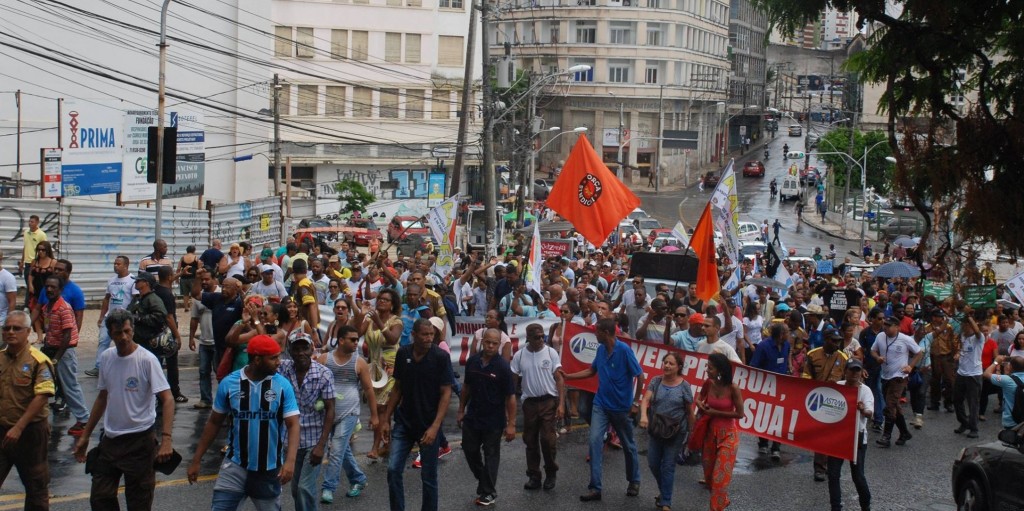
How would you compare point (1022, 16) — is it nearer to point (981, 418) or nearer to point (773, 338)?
point (773, 338)

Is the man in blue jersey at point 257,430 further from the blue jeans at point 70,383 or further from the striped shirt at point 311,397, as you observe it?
the blue jeans at point 70,383

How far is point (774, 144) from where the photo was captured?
118 metres

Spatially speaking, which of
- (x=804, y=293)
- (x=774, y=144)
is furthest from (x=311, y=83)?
(x=774, y=144)

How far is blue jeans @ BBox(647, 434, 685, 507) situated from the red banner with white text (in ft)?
2.31

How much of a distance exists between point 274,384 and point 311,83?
5633cm

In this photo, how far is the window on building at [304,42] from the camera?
6175 centimetres

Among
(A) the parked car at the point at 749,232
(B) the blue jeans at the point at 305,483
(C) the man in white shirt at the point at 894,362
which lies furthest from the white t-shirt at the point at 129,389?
(A) the parked car at the point at 749,232

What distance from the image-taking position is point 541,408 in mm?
10391

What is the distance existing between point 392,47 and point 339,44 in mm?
2867

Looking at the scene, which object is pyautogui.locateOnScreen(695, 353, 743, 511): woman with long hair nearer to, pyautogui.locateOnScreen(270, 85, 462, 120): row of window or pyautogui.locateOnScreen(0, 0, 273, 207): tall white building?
pyautogui.locateOnScreen(0, 0, 273, 207): tall white building

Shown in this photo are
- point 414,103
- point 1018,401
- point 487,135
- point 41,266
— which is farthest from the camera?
point 414,103

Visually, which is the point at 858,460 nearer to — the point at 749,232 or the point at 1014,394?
the point at 1014,394

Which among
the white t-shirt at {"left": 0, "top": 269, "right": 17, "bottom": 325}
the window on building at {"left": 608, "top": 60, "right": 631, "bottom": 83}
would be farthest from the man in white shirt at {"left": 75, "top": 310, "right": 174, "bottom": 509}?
the window on building at {"left": 608, "top": 60, "right": 631, "bottom": 83}

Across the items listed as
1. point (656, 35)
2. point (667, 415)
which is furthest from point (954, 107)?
point (656, 35)
